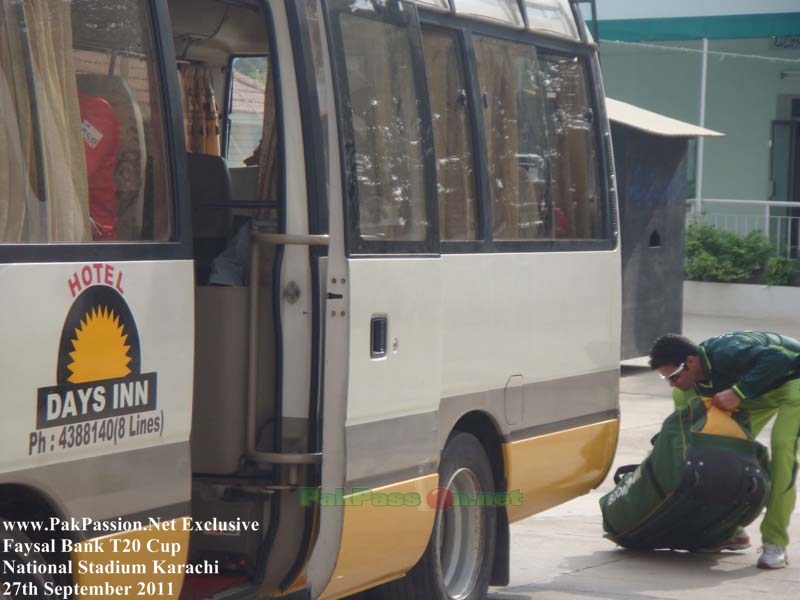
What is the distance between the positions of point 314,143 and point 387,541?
157 cm

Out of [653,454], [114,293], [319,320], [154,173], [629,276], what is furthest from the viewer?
[629,276]

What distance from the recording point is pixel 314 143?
528cm


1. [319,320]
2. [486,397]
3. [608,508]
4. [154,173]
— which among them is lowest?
[608,508]

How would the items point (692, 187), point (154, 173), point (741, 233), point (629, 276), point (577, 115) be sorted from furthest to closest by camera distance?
point (692, 187)
point (741, 233)
point (629, 276)
point (577, 115)
point (154, 173)

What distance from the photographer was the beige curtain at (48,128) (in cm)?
416

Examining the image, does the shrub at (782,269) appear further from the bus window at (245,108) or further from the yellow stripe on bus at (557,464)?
the bus window at (245,108)

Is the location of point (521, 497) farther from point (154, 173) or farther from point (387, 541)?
point (154, 173)

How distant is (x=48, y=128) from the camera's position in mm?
4305

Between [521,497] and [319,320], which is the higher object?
[319,320]

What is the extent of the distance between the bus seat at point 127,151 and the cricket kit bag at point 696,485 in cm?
424

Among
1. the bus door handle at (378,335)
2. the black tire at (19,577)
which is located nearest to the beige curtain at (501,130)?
the bus door handle at (378,335)

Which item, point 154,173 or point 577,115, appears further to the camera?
point 577,115

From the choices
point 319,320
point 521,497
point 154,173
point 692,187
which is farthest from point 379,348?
point 692,187
